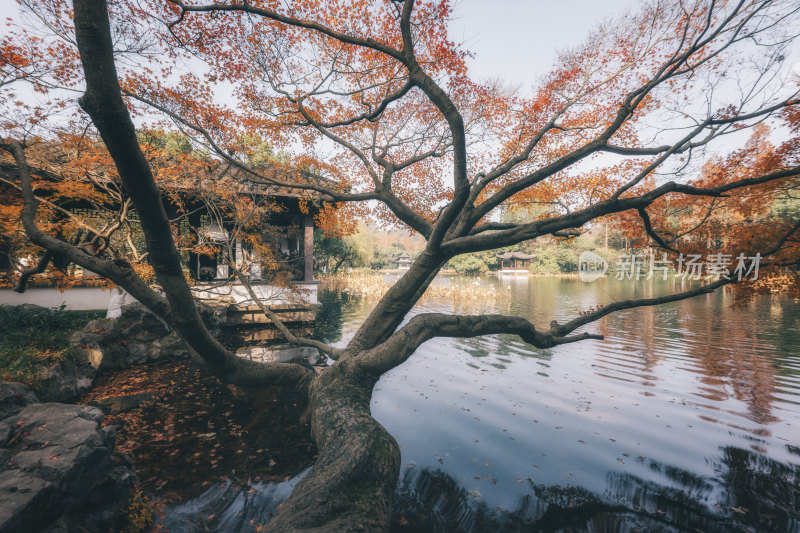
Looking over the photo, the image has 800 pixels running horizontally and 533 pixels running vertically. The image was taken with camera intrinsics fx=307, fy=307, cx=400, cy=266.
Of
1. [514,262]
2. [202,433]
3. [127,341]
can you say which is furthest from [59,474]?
[514,262]

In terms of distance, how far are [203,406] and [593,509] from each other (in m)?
6.34

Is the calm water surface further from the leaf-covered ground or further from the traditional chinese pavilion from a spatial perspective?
the traditional chinese pavilion

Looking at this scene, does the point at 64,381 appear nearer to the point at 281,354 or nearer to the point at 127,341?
the point at 127,341

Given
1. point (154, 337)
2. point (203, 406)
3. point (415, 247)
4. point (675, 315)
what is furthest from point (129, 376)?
point (415, 247)

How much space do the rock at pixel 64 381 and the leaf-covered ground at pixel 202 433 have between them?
0.23m

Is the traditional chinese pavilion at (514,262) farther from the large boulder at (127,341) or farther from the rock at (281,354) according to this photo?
the large boulder at (127,341)

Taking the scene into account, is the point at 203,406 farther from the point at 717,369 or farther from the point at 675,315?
the point at 675,315

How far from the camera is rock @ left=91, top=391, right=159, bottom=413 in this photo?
5.43 metres

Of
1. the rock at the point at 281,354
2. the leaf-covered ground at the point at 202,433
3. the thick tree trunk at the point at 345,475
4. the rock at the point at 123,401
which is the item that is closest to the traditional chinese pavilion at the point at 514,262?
the rock at the point at 281,354

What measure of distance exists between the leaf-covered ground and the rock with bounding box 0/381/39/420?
1034 millimetres

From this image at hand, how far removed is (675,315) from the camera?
14898mm

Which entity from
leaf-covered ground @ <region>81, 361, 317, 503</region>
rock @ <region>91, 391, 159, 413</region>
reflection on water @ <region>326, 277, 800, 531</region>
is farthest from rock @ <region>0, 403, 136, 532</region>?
reflection on water @ <region>326, 277, 800, 531</region>

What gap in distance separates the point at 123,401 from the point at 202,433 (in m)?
2.21

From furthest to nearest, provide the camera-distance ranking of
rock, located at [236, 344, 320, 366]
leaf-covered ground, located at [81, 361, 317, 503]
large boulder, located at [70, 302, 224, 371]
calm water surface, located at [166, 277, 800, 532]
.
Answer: rock, located at [236, 344, 320, 366] < large boulder, located at [70, 302, 224, 371] < leaf-covered ground, located at [81, 361, 317, 503] < calm water surface, located at [166, 277, 800, 532]
